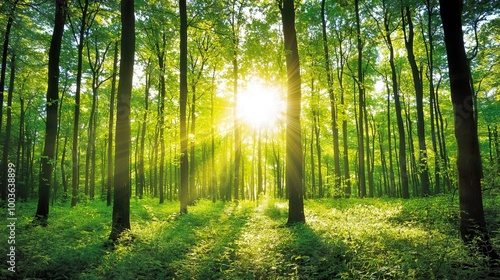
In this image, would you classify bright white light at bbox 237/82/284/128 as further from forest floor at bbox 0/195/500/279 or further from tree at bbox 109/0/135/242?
forest floor at bbox 0/195/500/279

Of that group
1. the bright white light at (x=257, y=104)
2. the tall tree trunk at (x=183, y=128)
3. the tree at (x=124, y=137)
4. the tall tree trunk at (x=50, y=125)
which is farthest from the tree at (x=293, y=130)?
the bright white light at (x=257, y=104)

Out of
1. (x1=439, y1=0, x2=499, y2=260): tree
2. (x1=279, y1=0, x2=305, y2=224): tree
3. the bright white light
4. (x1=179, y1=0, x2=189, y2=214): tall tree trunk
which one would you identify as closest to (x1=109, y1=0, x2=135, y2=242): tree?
(x1=279, y1=0, x2=305, y2=224): tree

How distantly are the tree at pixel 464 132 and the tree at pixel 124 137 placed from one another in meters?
8.69

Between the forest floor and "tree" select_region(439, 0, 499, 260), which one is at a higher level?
"tree" select_region(439, 0, 499, 260)

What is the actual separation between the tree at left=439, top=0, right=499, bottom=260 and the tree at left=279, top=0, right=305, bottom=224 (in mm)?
4896

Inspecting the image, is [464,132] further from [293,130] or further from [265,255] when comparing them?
[265,255]

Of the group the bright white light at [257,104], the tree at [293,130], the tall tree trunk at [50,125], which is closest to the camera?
the tall tree trunk at [50,125]

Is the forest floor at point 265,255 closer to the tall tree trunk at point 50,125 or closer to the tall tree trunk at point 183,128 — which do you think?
the tall tree trunk at point 50,125

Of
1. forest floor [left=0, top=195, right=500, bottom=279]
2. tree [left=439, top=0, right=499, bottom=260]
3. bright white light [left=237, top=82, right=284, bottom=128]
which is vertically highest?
bright white light [left=237, top=82, right=284, bottom=128]

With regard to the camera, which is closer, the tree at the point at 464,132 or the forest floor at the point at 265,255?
the forest floor at the point at 265,255

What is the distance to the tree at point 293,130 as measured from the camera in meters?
10.4

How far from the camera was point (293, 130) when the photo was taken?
34.5 feet

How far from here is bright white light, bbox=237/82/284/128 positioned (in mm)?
24903

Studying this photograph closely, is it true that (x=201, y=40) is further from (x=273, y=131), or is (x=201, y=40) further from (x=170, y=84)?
(x=273, y=131)
